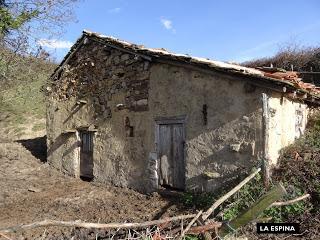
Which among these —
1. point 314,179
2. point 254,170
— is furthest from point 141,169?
point 314,179

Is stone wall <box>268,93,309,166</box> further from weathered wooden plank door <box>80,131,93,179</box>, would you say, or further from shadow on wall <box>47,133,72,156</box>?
shadow on wall <box>47,133,72,156</box>

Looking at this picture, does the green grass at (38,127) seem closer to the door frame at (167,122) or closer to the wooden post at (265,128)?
the door frame at (167,122)

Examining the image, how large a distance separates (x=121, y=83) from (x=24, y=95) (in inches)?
151

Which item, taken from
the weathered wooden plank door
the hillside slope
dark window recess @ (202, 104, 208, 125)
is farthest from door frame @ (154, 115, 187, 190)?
the hillside slope

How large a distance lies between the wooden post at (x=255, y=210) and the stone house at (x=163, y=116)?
2621 mm

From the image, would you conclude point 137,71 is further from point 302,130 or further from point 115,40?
point 302,130

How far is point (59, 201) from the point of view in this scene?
10148 millimetres

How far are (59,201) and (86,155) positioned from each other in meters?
2.26

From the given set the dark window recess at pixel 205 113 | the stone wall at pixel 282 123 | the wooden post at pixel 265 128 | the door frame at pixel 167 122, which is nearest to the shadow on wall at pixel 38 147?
the door frame at pixel 167 122

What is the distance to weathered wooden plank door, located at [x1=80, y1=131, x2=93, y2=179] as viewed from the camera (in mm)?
11945

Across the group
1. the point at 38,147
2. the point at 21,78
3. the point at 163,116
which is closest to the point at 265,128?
the point at 163,116

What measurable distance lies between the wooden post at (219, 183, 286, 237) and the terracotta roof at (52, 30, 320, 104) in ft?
10.6

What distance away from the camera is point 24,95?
42.2ft

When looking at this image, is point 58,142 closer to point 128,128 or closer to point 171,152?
point 128,128
